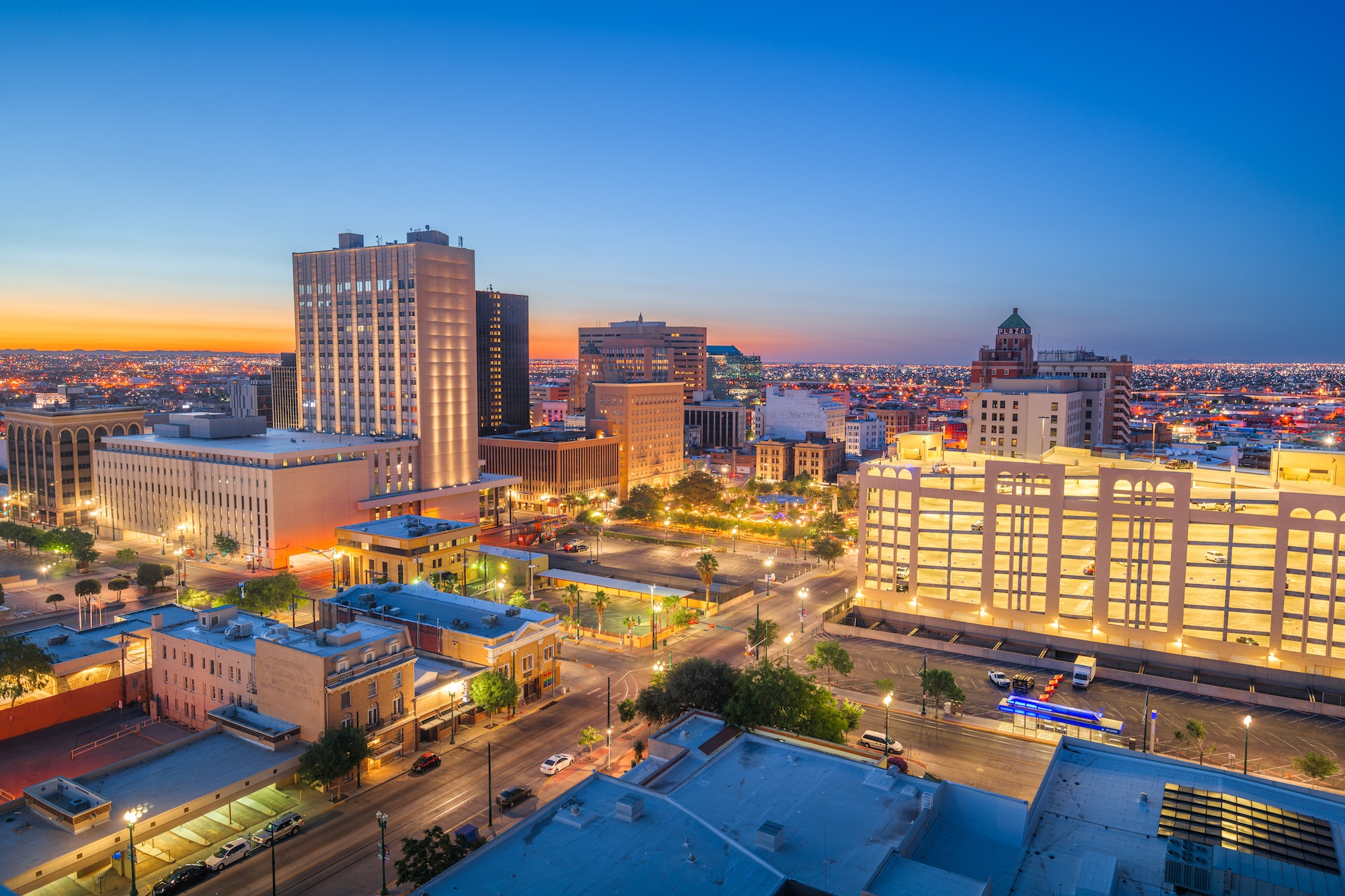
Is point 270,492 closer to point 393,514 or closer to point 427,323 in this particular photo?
point 393,514

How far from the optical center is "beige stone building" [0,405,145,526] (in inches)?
5221

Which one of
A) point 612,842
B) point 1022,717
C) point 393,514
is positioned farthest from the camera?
point 393,514

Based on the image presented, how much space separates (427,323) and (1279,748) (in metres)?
117

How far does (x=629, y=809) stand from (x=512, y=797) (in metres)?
14.1

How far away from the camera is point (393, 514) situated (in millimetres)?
125750

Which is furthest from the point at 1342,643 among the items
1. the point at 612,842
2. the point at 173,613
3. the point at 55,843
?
the point at 173,613

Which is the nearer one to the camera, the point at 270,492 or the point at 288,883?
the point at 288,883

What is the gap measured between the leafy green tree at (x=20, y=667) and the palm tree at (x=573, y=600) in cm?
4296

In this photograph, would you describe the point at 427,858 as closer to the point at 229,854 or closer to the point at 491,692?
the point at 229,854

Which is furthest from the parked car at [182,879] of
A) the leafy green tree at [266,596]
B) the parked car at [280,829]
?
the leafy green tree at [266,596]

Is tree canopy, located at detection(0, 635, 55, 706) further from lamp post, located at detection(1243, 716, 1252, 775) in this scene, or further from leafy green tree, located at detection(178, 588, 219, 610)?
lamp post, located at detection(1243, 716, 1252, 775)

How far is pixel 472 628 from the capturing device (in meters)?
65.2

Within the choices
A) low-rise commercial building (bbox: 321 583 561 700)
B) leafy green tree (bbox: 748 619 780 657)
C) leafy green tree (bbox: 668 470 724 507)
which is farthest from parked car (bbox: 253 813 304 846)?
leafy green tree (bbox: 668 470 724 507)

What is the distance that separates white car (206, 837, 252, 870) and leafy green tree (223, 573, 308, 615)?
3907cm
